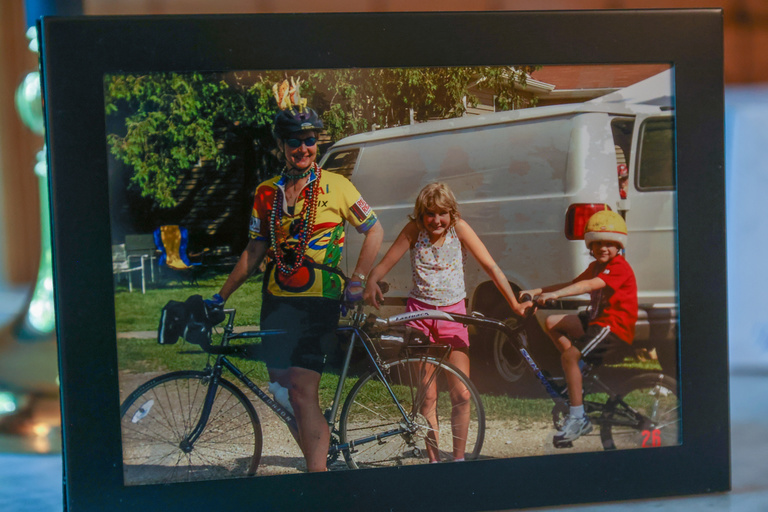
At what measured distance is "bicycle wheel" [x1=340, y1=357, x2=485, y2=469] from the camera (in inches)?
84.4

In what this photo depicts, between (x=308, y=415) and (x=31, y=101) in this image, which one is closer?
(x=308, y=415)

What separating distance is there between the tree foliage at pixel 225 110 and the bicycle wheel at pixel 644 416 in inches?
43.3

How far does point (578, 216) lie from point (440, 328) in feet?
1.79

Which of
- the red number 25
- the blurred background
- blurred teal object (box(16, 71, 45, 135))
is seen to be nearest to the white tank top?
the red number 25

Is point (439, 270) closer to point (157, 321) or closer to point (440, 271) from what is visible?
point (440, 271)

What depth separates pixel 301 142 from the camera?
2043 mm

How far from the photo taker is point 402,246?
2.11 meters

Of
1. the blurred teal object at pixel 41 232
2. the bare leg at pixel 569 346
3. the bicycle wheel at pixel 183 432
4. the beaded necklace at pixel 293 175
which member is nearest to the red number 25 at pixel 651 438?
the bare leg at pixel 569 346

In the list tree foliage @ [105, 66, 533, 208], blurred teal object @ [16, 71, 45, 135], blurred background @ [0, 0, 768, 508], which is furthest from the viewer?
blurred background @ [0, 0, 768, 508]

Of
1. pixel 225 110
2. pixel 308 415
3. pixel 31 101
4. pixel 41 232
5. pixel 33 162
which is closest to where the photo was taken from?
pixel 225 110

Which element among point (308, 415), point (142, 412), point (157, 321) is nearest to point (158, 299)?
point (157, 321)

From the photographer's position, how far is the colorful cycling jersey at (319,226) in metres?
2.04

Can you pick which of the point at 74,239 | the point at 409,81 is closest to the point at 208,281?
the point at 74,239

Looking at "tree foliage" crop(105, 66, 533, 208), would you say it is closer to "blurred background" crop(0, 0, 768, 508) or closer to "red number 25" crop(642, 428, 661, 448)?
"blurred background" crop(0, 0, 768, 508)
